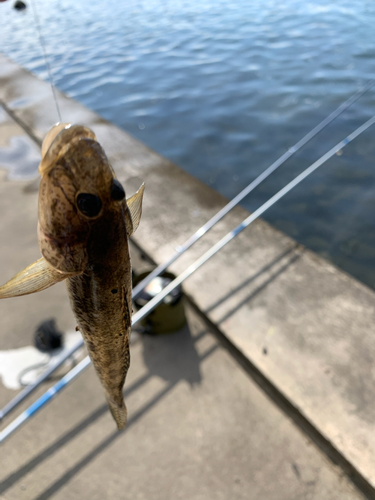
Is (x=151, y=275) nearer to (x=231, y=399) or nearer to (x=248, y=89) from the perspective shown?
(x=231, y=399)

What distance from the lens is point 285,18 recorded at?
16969 millimetres

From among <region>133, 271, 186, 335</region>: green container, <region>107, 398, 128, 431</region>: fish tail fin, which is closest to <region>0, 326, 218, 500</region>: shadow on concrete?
<region>133, 271, 186, 335</region>: green container

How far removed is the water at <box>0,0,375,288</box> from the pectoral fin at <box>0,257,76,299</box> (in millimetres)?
5310

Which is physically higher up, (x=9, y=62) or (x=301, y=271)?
(x=9, y=62)

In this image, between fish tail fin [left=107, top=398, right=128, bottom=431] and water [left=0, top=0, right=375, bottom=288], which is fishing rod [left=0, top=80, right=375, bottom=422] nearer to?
fish tail fin [left=107, top=398, right=128, bottom=431]

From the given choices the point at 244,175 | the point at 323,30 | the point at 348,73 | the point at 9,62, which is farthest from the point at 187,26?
the point at 244,175

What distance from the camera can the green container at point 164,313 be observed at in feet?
13.3

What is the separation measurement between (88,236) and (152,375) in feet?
10.2

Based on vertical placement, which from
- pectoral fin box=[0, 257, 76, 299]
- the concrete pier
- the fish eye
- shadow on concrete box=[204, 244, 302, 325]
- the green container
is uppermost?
the fish eye

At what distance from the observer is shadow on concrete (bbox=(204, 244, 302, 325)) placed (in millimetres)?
4441

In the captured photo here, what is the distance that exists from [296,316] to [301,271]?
79 centimetres

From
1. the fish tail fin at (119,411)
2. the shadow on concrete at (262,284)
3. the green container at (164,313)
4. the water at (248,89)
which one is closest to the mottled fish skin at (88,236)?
the fish tail fin at (119,411)

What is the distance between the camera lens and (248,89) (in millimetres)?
11086

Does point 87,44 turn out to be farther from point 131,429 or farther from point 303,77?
point 131,429
